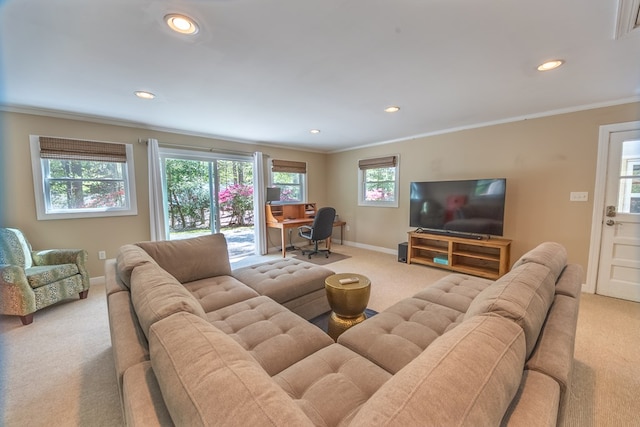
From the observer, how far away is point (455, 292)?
78.3 inches

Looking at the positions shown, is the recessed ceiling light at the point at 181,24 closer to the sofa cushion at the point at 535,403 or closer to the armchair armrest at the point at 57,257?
the sofa cushion at the point at 535,403

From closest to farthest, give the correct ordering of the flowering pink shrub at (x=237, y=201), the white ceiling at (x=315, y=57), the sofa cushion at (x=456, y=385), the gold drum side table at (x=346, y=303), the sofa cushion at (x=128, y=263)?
the sofa cushion at (x=456, y=385) → the white ceiling at (x=315, y=57) → the sofa cushion at (x=128, y=263) → the gold drum side table at (x=346, y=303) → the flowering pink shrub at (x=237, y=201)

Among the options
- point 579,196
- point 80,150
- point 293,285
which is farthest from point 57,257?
point 579,196

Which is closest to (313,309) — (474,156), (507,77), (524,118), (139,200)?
(507,77)

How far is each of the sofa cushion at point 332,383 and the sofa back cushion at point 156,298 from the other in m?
0.51

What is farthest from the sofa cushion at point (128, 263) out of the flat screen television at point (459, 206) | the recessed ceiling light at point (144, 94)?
the flat screen television at point (459, 206)

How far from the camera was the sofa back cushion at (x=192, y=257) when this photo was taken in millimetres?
2211

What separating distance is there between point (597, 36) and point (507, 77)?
60 centimetres

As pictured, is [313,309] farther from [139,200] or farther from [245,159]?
[245,159]

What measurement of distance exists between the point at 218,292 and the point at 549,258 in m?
2.28

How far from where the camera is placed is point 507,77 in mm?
2213

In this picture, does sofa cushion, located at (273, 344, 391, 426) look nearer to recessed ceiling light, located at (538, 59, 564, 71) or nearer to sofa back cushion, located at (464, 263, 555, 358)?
sofa back cushion, located at (464, 263, 555, 358)

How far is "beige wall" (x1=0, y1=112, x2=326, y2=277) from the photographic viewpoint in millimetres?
2900

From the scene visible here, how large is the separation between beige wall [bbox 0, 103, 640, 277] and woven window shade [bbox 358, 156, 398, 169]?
38cm
